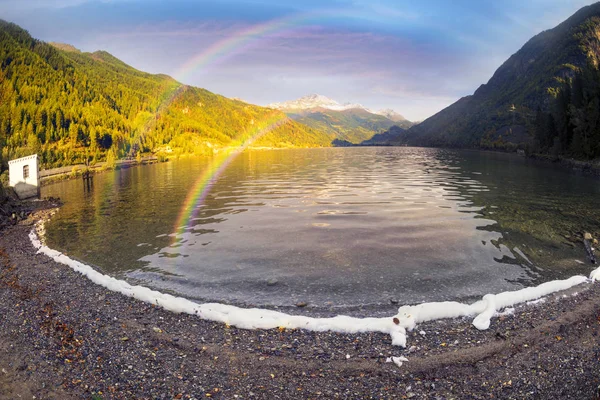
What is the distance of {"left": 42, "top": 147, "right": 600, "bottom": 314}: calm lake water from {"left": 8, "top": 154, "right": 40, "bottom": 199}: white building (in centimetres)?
689

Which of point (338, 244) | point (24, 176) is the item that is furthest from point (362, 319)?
point (24, 176)

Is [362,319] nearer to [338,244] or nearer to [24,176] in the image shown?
[338,244]

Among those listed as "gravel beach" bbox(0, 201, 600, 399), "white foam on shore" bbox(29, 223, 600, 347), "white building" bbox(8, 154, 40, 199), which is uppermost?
"white building" bbox(8, 154, 40, 199)

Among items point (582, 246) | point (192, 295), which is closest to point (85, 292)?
point (192, 295)

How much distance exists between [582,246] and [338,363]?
20375 mm

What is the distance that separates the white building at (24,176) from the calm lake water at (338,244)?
6.89 meters

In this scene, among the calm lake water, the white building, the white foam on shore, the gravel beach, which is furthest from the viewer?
the white building

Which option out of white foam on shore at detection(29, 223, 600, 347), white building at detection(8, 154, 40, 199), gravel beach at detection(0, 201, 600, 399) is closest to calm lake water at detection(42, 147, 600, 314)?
white foam on shore at detection(29, 223, 600, 347)

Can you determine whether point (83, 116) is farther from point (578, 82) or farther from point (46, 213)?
point (578, 82)

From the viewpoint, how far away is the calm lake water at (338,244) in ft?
55.0

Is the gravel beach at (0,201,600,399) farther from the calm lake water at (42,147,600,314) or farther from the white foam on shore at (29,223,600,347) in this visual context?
the calm lake water at (42,147,600,314)

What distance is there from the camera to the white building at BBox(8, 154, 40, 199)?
45.6 metres

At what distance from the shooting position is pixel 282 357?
1034cm

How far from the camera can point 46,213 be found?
37219 millimetres
